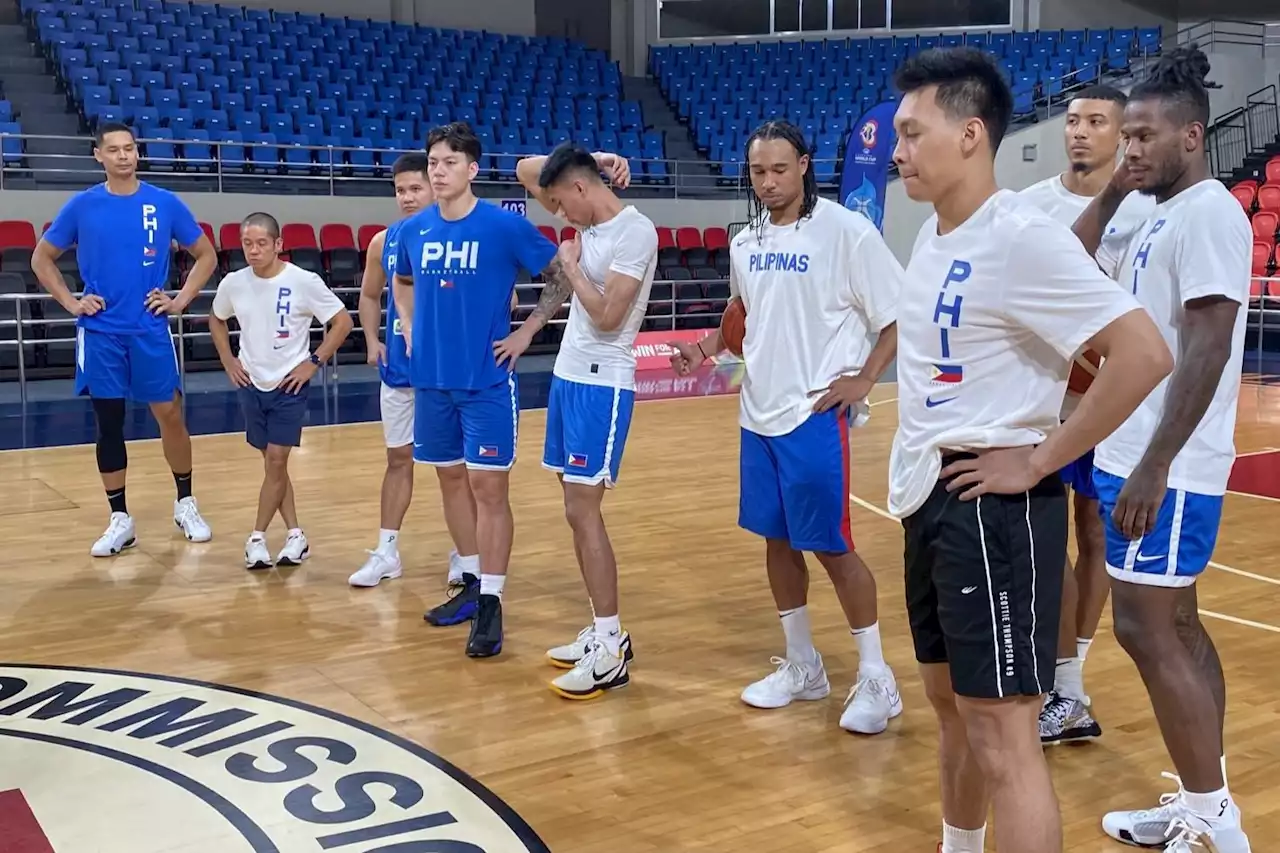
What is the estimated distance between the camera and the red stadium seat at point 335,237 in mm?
13688

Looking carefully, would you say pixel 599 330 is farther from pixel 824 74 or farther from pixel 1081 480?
pixel 824 74

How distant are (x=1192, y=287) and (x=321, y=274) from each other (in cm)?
1135

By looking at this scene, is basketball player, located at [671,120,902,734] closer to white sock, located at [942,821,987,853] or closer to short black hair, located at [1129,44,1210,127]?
short black hair, located at [1129,44,1210,127]

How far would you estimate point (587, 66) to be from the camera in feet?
65.6

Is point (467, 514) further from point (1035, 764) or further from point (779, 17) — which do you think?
point (779, 17)

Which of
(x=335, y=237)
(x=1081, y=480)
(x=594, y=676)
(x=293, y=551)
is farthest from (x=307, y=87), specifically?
(x=1081, y=480)

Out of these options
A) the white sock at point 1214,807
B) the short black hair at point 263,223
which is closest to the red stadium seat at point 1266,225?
the short black hair at point 263,223

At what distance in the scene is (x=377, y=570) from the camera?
17.5 ft

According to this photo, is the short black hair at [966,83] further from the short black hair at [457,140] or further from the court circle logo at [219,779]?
the short black hair at [457,140]

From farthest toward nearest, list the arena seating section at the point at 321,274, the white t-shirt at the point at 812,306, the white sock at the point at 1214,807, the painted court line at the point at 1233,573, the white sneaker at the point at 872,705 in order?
the arena seating section at the point at 321,274 → the painted court line at the point at 1233,573 → the white sneaker at the point at 872,705 → the white t-shirt at the point at 812,306 → the white sock at the point at 1214,807

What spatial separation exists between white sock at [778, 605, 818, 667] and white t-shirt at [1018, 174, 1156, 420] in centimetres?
103

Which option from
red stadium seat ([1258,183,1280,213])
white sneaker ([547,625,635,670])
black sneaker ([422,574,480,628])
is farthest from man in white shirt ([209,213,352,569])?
red stadium seat ([1258,183,1280,213])

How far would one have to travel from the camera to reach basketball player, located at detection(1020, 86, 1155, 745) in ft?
11.2

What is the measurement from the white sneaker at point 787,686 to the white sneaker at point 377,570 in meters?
1.98
